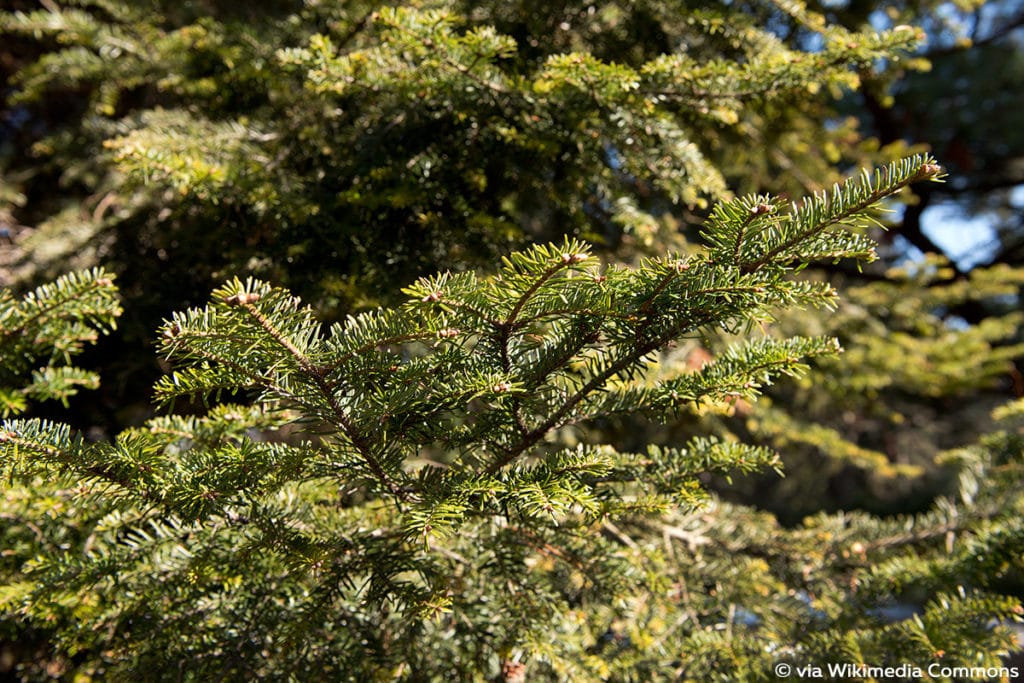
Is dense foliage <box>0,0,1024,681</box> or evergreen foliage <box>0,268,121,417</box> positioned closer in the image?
dense foliage <box>0,0,1024,681</box>

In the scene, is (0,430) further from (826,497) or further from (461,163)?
(826,497)

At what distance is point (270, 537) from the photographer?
3.32 ft

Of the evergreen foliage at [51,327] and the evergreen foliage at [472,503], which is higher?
the evergreen foliage at [51,327]

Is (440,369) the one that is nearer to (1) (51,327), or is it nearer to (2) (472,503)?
(2) (472,503)

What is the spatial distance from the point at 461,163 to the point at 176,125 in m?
0.92

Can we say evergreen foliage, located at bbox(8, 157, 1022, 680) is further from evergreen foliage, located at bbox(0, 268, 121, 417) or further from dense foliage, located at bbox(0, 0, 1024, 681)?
evergreen foliage, located at bbox(0, 268, 121, 417)

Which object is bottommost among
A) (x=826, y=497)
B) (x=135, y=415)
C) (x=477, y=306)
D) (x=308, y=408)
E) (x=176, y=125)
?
(x=308, y=408)

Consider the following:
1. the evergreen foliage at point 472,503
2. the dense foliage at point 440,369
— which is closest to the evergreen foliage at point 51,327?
the dense foliage at point 440,369

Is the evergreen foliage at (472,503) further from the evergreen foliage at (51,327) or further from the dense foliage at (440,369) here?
the evergreen foliage at (51,327)

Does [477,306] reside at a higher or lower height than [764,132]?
lower

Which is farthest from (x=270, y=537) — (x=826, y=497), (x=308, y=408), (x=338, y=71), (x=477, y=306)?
(x=826, y=497)

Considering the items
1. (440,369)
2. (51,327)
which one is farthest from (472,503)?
(51,327)

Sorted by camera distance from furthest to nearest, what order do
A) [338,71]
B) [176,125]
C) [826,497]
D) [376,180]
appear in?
1. [826,497]
2. [176,125]
3. [376,180]
4. [338,71]

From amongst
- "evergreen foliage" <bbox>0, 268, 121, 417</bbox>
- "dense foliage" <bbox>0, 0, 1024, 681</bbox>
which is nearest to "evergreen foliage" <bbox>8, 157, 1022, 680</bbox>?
"dense foliage" <bbox>0, 0, 1024, 681</bbox>
